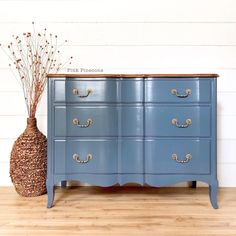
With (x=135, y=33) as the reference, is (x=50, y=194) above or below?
below

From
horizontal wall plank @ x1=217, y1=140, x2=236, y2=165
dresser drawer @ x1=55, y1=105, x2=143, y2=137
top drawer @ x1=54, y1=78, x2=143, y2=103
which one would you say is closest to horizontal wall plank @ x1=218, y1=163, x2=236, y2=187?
horizontal wall plank @ x1=217, y1=140, x2=236, y2=165

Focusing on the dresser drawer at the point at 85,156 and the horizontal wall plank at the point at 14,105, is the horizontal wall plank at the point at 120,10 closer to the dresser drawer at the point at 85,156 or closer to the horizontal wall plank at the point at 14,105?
the horizontal wall plank at the point at 14,105

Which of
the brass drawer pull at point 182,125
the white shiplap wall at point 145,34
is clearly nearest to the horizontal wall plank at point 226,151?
the white shiplap wall at point 145,34

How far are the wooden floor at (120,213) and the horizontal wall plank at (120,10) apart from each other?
4.87 feet

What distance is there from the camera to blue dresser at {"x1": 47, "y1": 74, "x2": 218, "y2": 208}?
77.0 inches

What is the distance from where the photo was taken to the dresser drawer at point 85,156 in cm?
197

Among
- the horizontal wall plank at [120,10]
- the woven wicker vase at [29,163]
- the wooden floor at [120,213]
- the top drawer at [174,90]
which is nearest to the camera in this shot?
the wooden floor at [120,213]

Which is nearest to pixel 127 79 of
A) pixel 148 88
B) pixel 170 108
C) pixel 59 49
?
pixel 148 88

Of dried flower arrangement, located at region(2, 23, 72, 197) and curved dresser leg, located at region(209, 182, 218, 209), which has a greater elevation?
dried flower arrangement, located at region(2, 23, 72, 197)

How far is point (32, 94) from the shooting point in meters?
2.52

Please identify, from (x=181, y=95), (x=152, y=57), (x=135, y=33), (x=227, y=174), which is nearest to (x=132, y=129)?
(x=181, y=95)

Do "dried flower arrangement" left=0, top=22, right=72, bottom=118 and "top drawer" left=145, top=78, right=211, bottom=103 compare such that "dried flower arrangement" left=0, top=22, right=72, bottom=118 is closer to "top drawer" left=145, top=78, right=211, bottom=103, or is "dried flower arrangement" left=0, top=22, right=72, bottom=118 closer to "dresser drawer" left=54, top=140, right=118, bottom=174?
"dresser drawer" left=54, top=140, right=118, bottom=174

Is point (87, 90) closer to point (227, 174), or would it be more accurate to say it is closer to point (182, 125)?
point (182, 125)

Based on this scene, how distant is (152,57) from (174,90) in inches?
26.0
